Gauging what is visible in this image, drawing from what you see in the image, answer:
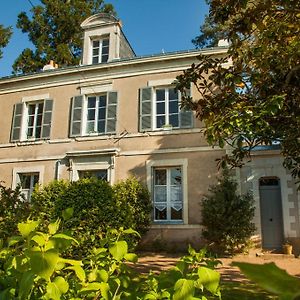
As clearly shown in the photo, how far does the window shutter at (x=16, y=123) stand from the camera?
14117 mm

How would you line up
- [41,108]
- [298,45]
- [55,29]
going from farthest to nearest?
[55,29] → [41,108] → [298,45]

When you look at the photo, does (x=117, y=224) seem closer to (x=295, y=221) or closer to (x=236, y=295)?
→ (x=236, y=295)

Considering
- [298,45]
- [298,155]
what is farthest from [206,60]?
[298,155]

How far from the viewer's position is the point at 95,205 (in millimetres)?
8977

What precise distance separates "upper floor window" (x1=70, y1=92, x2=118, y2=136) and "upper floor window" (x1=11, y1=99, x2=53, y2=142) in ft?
4.02

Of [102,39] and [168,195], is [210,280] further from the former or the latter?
[102,39]

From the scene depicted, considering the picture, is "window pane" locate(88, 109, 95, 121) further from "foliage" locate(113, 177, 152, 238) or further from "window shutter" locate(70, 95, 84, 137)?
"foliage" locate(113, 177, 152, 238)

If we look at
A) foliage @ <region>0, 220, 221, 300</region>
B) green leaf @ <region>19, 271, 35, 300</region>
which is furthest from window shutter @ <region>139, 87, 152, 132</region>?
green leaf @ <region>19, 271, 35, 300</region>

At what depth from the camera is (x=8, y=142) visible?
1426 centimetres

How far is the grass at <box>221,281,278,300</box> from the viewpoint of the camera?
5.20 meters

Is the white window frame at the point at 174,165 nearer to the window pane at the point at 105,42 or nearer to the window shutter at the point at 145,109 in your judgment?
the window shutter at the point at 145,109

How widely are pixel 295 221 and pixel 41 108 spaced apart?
11.1 m

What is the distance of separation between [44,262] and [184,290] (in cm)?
42

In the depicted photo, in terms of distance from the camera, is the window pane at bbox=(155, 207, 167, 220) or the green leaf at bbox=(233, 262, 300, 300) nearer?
the green leaf at bbox=(233, 262, 300, 300)
